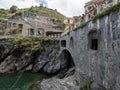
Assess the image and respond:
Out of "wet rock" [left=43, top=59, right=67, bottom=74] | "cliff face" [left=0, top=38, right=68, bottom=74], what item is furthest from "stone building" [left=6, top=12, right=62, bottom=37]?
"wet rock" [left=43, top=59, right=67, bottom=74]

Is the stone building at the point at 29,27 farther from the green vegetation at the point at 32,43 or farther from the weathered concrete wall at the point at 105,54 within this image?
the weathered concrete wall at the point at 105,54

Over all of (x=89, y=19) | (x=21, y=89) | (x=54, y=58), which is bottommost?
(x=21, y=89)

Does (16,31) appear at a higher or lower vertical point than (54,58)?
higher

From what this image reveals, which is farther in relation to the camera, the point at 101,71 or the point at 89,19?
the point at 89,19

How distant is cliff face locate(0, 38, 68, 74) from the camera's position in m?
30.3

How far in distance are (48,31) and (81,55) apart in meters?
31.2

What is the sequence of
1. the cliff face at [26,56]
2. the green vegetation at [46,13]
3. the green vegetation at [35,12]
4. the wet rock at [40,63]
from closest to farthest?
the cliff face at [26,56]
the wet rock at [40,63]
the green vegetation at [35,12]
the green vegetation at [46,13]

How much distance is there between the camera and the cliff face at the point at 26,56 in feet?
99.5

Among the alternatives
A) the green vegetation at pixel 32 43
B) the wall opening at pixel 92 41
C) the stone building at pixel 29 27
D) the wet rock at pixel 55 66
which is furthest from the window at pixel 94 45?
the stone building at pixel 29 27

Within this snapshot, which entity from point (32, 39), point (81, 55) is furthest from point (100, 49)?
point (32, 39)

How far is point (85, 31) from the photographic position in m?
15.6

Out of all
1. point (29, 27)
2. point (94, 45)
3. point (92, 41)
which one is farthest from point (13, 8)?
point (94, 45)

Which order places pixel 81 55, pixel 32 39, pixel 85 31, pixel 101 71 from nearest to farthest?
pixel 101 71 → pixel 85 31 → pixel 81 55 → pixel 32 39

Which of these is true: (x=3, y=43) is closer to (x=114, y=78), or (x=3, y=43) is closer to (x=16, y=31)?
(x=16, y=31)
